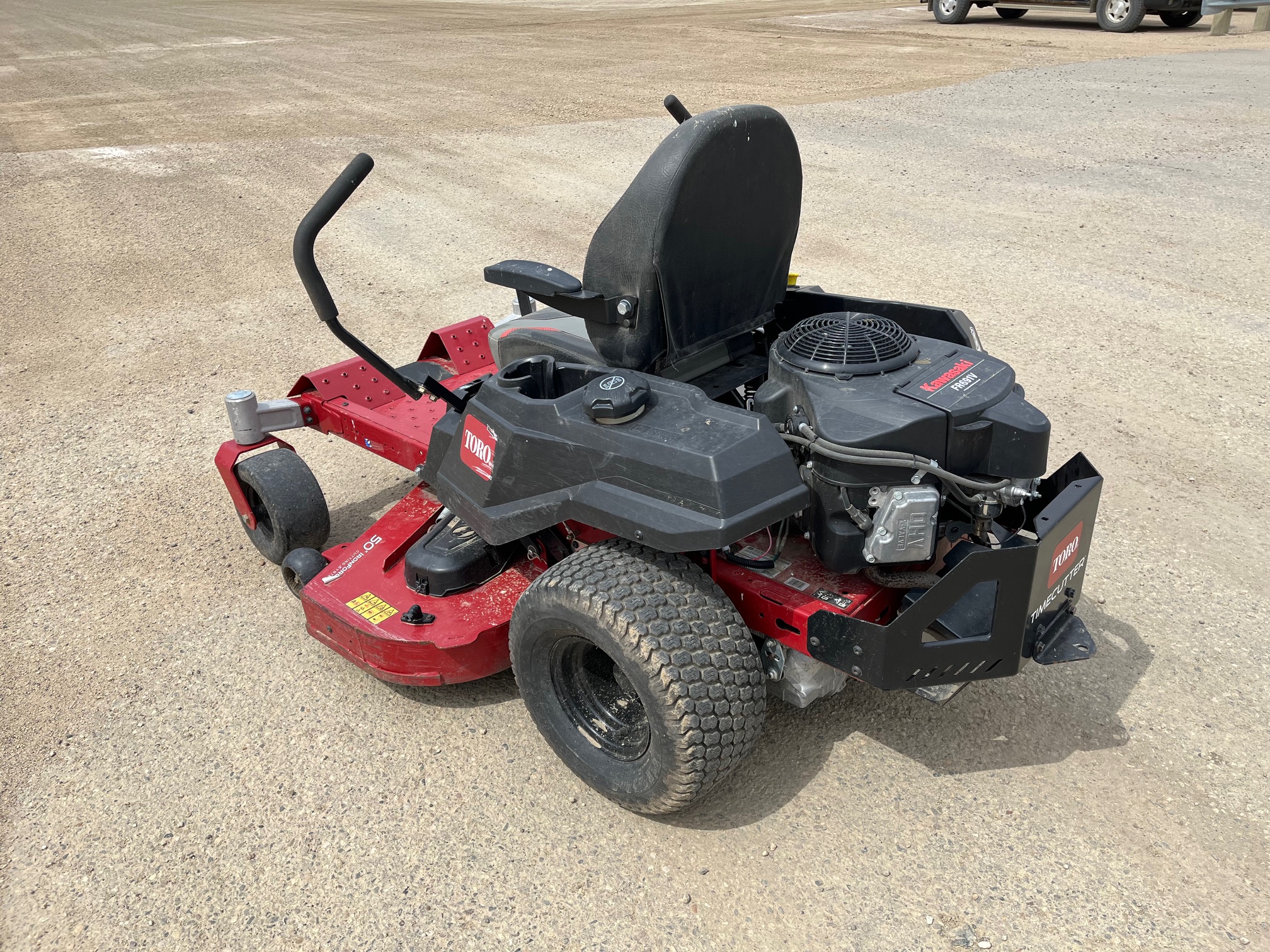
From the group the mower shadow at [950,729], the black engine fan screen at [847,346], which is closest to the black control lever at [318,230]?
the black engine fan screen at [847,346]

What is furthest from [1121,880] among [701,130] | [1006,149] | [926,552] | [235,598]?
[1006,149]

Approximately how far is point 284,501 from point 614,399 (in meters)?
1.89

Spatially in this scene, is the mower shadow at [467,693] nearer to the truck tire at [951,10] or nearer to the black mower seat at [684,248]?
the black mower seat at [684,248]

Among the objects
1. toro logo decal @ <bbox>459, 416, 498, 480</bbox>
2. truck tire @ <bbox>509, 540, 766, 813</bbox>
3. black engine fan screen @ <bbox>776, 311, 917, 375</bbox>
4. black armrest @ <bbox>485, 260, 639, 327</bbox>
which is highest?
black armrest @ <bbox>485, 260, 639, 327</bbox>

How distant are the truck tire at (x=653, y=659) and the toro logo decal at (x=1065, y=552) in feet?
2.65

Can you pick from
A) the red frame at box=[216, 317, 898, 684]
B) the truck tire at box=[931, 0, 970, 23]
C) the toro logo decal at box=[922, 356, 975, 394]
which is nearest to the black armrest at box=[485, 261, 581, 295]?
the red frame at box=[216, 317, 898, 684]

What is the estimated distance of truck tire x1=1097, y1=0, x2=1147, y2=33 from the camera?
15.8m

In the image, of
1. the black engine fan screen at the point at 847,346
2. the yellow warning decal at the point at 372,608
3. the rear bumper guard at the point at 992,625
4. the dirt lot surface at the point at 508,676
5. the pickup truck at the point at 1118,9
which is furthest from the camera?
the pickup truck at the point at 1118,9

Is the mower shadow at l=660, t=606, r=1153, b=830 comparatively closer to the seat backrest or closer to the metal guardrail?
the seat backrest

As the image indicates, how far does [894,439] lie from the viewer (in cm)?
258

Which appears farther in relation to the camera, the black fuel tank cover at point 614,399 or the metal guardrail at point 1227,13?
the metal guardrail at point 1227,13

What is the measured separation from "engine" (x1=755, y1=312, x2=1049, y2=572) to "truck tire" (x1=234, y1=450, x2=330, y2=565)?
2020 mm

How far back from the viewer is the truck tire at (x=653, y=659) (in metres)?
2.57

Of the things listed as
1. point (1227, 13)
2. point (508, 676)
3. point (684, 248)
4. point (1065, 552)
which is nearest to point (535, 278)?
point (684, 248)
